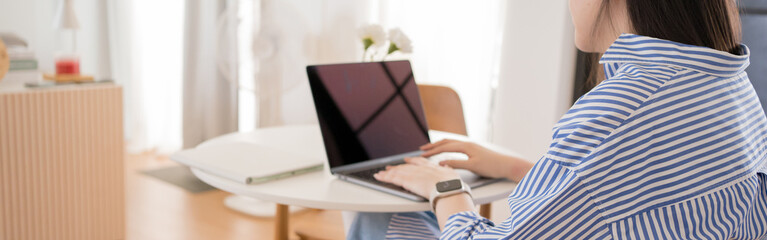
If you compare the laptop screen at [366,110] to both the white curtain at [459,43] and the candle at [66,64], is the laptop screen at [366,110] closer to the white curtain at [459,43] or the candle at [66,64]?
the candle at [66,64]

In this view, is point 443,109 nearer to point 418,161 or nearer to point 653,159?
point 418,161

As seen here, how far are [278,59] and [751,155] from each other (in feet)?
7.26

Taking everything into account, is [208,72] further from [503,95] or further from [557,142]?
[557,142]

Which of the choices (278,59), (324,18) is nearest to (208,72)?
(324,18)

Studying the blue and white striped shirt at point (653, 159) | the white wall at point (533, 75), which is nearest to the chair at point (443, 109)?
the white wall at point (533, 75)

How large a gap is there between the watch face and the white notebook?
39 centimetres

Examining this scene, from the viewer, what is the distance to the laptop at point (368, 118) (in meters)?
1.40

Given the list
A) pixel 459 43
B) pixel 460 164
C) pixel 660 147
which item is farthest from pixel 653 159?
pixel 459 43

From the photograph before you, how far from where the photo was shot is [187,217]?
2.89m

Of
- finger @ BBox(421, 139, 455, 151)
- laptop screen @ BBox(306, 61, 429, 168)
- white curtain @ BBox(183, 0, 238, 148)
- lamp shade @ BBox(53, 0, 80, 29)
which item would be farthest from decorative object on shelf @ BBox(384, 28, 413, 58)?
white curtain @ BBox(183, 0, 238, 148)

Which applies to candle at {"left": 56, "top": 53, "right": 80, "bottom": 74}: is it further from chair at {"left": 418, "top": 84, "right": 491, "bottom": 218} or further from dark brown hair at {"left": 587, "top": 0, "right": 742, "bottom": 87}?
dark brown hair at {"left": 587, "top": 0, "right": 742, "bottom": 87}

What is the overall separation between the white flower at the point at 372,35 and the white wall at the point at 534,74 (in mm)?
778

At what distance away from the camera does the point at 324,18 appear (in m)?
3.40

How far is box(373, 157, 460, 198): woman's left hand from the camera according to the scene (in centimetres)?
121
